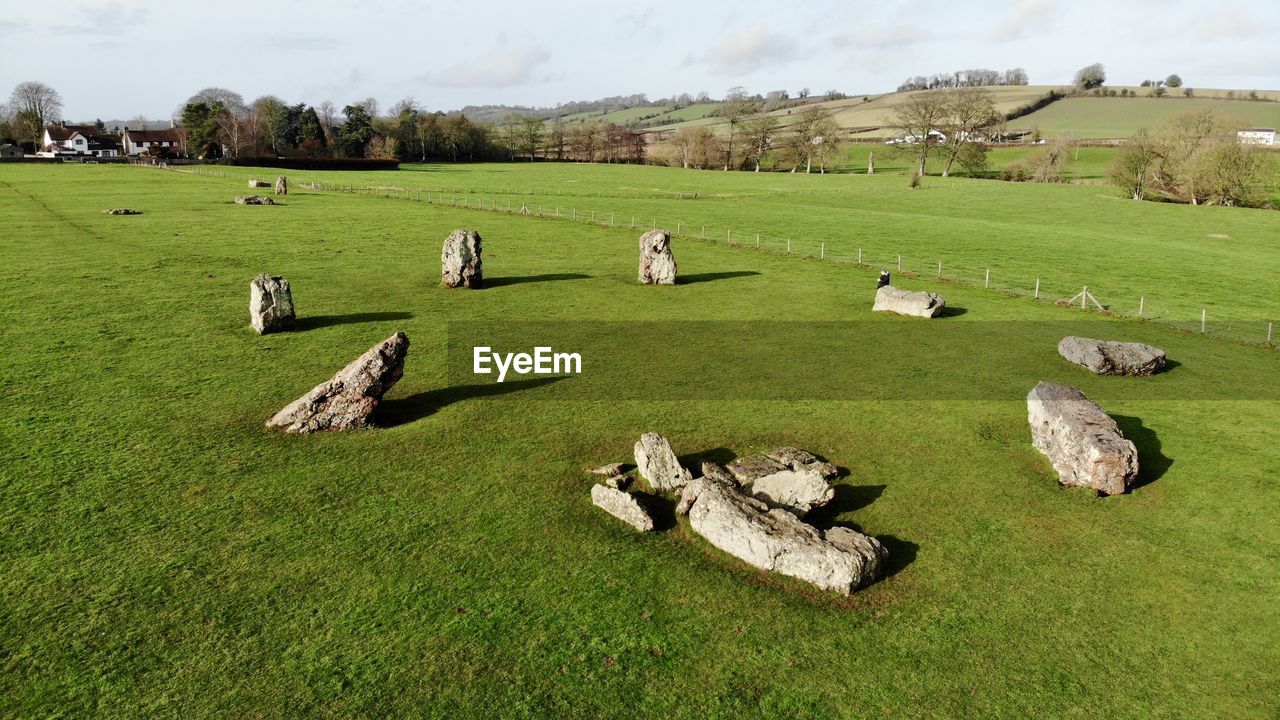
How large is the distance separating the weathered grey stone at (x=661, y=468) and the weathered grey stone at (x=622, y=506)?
104 cm

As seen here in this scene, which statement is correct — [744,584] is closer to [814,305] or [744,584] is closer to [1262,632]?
[1262,632]

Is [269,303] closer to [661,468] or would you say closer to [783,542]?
[661,468]

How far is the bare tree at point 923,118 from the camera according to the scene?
127 metres

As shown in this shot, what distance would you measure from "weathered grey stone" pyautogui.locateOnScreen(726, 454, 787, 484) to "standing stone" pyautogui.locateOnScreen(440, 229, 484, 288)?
22.6m

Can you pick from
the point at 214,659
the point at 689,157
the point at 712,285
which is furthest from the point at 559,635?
the point at 689,157

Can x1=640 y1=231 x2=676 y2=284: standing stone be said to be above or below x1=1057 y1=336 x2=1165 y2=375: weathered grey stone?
above

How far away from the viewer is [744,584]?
47.6 feet

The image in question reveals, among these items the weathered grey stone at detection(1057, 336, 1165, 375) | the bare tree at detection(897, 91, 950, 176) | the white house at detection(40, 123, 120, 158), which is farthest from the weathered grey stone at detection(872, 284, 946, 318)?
the white house at detection(40, 123, 120, 158)

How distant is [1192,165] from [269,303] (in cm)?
10557

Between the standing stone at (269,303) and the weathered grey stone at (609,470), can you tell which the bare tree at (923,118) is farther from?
the weathered grey stone at (609,470)

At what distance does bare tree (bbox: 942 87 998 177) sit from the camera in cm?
12662

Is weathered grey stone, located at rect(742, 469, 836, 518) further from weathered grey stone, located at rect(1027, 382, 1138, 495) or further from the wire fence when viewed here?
the wire fence

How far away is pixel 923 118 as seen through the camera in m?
128

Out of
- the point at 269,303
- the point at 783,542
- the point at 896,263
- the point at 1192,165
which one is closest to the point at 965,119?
the point at 1192,165
